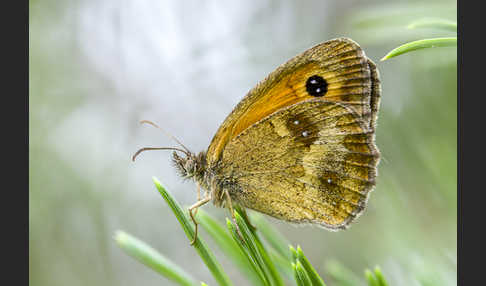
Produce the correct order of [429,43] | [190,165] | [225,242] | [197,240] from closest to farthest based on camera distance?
1. [429,43]
2. [197,240]
3. [225,242]
4. [190,165]

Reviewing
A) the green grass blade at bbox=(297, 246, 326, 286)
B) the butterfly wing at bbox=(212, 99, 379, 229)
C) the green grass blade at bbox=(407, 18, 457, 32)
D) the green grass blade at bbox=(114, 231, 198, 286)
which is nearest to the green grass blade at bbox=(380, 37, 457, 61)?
the green grass blade at bbox=(407, 18, 457, 32)

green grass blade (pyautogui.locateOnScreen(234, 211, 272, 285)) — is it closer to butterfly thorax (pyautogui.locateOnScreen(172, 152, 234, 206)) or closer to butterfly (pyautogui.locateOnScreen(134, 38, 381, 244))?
butterfly (pyautogui.locateOnScreen(134, 38, 381, 244))

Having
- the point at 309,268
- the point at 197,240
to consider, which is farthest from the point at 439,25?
the point at 197,240

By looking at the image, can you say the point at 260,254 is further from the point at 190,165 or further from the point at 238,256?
the point at 190,165

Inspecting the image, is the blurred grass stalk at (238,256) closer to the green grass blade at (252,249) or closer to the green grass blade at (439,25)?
the green grass blade at (252,249)

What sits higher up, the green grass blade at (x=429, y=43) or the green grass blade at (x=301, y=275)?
the green grass blade at (x=429, y=43)

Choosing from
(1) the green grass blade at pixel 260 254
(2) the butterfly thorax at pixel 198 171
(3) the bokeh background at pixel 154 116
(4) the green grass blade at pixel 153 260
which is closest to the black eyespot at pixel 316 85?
(3) the bokeh background at pixel 154 116
